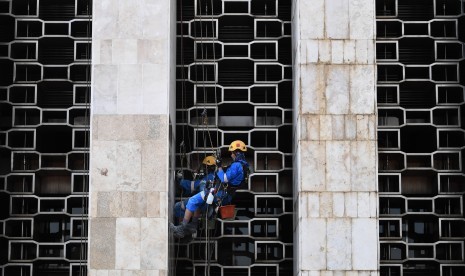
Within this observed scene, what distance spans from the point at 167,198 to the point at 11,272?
5069 mm

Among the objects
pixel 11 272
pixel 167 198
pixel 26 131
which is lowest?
pixel 11 272

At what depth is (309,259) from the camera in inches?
1093

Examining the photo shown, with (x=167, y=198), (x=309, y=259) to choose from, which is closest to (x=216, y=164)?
(x=167, y=198)

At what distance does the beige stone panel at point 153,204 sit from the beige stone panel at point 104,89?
2339mm

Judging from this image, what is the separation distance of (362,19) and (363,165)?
12.3ft

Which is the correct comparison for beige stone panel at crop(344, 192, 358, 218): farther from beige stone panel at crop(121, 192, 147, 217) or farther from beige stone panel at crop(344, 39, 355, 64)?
beige stone panel at crop(121, 192, 147, 217)

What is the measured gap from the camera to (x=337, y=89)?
93.7 ft

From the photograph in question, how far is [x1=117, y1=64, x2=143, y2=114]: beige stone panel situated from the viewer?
28359 mm

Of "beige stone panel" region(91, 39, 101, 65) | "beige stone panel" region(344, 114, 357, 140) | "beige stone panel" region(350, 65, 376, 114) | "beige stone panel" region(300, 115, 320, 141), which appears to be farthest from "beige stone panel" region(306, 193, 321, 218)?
"beige stone panel" region(91, 39, 101, 65)

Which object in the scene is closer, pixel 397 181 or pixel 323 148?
pixel 323 148

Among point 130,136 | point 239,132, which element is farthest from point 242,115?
point 130,136

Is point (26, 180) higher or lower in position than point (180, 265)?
higher

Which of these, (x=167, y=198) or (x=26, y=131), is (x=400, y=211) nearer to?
(x=167, y=198)

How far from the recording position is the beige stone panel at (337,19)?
94.3 feet
